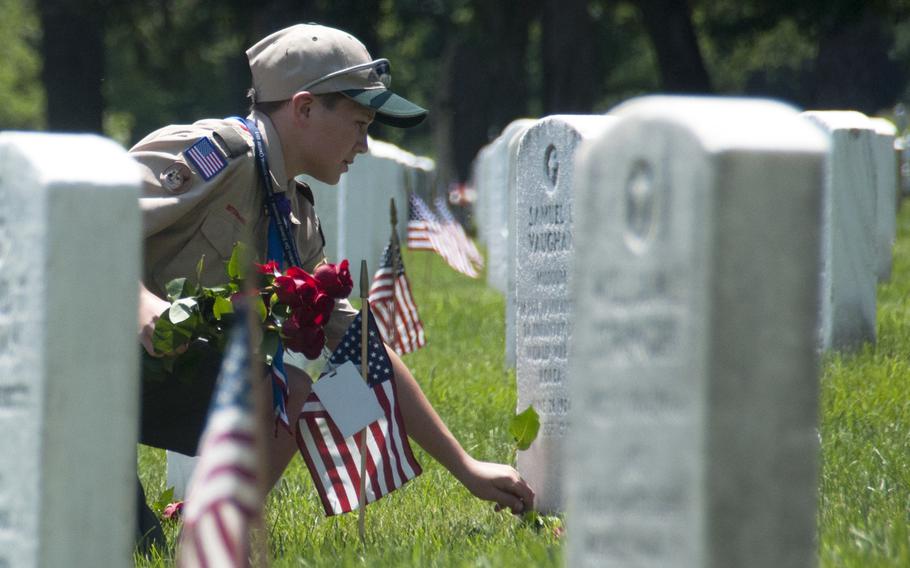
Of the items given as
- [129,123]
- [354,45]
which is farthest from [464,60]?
[354,45]

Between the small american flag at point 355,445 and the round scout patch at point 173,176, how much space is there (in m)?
0.64

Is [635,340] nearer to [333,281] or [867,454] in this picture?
[333,281]

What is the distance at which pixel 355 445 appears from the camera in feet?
14.6

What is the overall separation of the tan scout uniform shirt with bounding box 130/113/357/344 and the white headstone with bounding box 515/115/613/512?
2.80ft

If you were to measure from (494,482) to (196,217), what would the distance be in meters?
1.15

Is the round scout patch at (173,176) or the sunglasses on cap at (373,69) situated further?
the sunglasses on cap at (373,69)

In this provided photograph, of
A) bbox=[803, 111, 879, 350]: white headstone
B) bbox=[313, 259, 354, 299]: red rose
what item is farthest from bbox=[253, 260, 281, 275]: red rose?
bbox=[803, 111, 879, 350]: white headstone

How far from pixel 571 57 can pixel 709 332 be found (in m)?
22.1

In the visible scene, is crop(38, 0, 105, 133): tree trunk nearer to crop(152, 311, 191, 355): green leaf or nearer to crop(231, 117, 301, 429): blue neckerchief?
crop(231, 117, 301, 429): blue neckerchief

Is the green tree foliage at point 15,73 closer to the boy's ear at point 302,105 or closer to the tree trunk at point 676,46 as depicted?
the tree trunk at point 676,46

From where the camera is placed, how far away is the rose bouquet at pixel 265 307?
149 inches

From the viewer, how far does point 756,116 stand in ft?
7.78

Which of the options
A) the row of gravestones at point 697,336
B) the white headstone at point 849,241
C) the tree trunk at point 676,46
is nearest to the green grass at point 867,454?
the white headstone at point 849,241

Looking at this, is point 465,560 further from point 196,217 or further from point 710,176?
point 710,176
